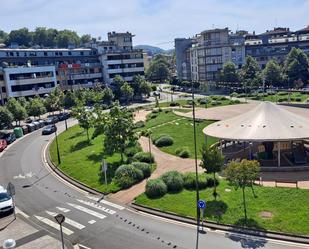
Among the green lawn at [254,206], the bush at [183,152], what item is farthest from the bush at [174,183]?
the bush at [183,152]

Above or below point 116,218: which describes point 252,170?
above

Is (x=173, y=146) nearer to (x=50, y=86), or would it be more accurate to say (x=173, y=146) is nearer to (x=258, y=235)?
(x=258, y=235)

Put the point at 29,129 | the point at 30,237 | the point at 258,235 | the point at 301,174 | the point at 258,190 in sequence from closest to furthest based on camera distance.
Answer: the point at 258,235, the point at 30,237, the point at 258,190, the point at 301,174, the point at 29,129

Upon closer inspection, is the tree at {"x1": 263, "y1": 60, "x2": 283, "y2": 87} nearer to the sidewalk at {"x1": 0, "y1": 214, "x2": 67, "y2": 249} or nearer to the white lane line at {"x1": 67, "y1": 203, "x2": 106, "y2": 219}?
the white lane line at {"x1": 67, "y1": 203, "x2": 106, "y2": 219}

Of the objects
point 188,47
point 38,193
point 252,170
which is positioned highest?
point 188,47

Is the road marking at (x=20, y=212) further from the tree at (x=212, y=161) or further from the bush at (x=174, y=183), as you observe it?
the tree at (x=212, y=161)

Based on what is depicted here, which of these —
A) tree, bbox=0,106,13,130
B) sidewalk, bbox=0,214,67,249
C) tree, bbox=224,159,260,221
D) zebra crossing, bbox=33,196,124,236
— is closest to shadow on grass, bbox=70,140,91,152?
zebra crossing, bbox=33,196,124,236

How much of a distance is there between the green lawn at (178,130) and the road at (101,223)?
1640 cm

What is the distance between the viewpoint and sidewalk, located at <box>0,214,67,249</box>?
25.9 metres

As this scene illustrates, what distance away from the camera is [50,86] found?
364 ft

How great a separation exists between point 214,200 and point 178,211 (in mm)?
3267

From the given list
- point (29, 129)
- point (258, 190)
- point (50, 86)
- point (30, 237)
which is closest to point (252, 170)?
point (258, 190)

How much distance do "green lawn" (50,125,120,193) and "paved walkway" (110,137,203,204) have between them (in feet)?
4.97

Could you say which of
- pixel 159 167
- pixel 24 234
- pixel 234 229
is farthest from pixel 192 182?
pixel 24 234
